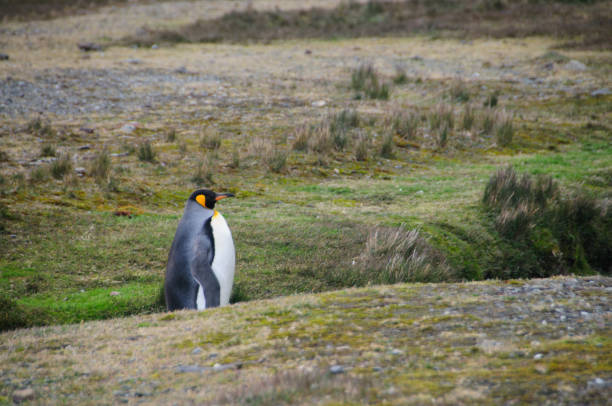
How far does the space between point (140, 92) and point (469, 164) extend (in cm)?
1035

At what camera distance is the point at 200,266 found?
6.59 meters

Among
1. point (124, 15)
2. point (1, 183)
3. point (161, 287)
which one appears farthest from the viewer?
point (124, 15)

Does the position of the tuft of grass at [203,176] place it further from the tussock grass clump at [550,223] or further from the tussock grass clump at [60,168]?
the tussock grass clump at [550,223]

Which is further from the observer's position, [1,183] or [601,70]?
[601,70]

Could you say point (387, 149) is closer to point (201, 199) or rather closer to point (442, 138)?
point (442, 138)

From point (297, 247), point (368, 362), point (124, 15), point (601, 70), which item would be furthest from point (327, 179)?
point (124, 15)

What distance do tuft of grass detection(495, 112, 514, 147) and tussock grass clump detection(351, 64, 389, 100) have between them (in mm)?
4617

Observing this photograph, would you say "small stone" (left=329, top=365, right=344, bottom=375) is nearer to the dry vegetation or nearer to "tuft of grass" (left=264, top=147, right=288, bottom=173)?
the dry vegetation

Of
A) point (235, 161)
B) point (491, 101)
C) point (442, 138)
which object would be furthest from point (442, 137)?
point (235, 161)

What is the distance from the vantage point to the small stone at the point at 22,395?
3984 mm

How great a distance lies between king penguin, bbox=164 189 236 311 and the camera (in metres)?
6.54

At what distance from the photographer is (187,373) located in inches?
166

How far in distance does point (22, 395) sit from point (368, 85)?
16906 millimetres

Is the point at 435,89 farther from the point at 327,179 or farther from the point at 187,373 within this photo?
the point at 187,373
